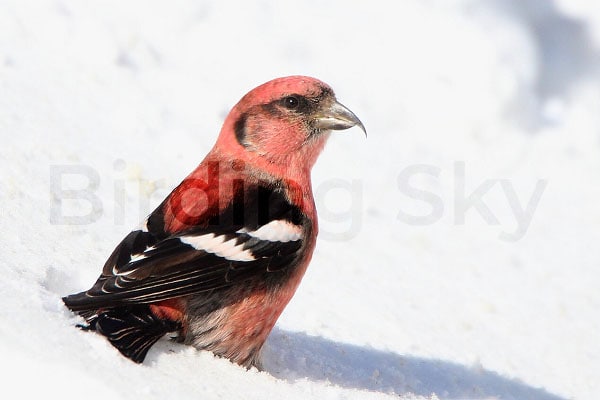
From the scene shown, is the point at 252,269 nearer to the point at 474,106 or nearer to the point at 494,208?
the point at 494,208

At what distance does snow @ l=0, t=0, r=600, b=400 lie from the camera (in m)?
3.96

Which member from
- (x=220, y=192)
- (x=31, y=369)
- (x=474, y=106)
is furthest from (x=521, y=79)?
(x=31, y=369)

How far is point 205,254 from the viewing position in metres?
3.61

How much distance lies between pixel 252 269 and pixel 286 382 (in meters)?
0.50

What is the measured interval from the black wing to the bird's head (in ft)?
0.95

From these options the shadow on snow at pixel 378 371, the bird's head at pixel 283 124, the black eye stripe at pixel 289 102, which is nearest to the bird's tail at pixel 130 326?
the shadow on snow at pixel 378 371

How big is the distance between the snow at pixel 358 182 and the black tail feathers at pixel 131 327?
6 cm

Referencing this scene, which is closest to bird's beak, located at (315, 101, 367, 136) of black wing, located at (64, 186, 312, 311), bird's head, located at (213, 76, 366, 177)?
bird's head, located at (213, 76, 366, 177)

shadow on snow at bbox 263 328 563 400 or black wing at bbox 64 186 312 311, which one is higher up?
black wing at bbox 64 186 312 311

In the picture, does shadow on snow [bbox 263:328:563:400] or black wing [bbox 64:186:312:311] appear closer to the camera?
black wing [bbox 64:186:312:311]

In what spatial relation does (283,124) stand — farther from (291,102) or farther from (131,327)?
(131,327)

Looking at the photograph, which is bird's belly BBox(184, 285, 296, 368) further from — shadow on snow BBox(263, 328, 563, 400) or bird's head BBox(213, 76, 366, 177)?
bird's head BBox(213, 76, 366, 177)

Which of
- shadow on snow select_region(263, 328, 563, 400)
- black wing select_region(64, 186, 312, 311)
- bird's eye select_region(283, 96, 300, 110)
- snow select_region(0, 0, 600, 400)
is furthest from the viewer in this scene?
bird's eye select_region(283, 96, 300, 110)

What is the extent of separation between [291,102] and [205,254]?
3.26 feet
